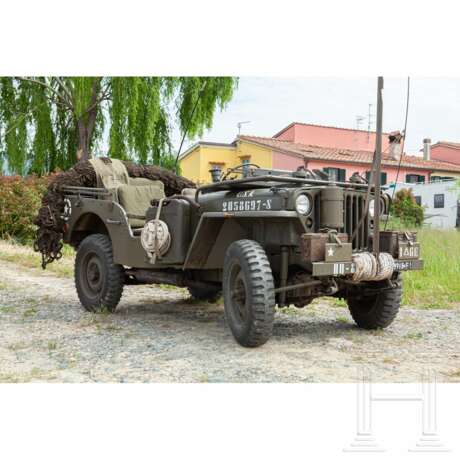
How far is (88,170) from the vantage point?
6949mm

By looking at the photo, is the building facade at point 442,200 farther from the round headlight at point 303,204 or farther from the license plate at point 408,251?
the round headlight at point 303,204

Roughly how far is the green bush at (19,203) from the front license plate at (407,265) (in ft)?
35.3

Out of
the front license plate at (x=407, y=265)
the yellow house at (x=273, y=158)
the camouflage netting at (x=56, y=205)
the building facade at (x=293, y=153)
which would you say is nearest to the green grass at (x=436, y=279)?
the building facade at (x=293, y=153)

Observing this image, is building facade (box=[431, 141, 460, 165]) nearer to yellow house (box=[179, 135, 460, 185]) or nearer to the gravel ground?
yellow house (box=[179, 135, 460, 185])

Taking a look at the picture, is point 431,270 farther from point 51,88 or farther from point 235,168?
point 51,88

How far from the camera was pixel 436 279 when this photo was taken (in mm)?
8211

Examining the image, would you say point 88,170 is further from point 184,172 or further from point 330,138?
point 330,138

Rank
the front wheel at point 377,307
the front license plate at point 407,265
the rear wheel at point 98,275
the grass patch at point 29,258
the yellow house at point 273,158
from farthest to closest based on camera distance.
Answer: the grass patch at point 29,258, the rear wheel at point 98,275, the yellow house at point 273,158, the front wheel at point 377,307, the front license plate at point 407,265

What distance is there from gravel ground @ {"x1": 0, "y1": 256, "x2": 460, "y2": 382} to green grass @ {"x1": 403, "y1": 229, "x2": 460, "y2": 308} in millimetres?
500

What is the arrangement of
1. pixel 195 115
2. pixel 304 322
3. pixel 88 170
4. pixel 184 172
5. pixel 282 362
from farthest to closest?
pixel 195 115
pixel 184 172
pixel 88 170
pixel 304 322
pixel 282 362

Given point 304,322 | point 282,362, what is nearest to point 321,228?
point 282,362

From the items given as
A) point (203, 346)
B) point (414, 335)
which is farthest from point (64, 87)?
point (414, 335)

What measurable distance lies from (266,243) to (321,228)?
0.51 m

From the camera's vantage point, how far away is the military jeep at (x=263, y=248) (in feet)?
14.9
